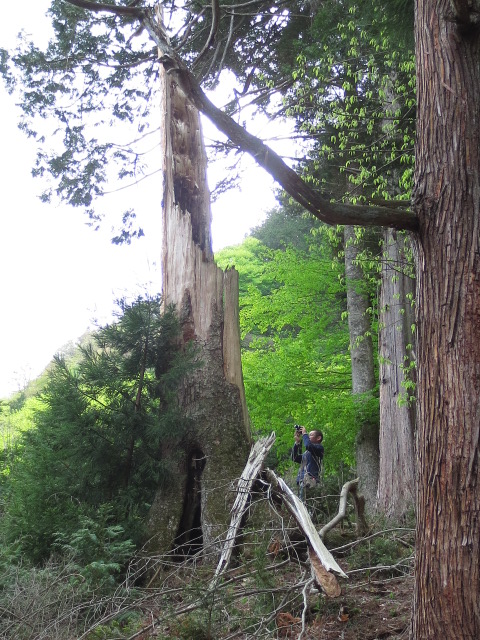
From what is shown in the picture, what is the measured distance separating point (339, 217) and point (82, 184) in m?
10.2

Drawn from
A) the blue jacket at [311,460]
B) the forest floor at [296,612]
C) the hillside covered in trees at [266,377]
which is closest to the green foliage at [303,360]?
the hillside covered in trees at [266,377]

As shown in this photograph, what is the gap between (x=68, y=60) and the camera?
Answer: 12.5 meters

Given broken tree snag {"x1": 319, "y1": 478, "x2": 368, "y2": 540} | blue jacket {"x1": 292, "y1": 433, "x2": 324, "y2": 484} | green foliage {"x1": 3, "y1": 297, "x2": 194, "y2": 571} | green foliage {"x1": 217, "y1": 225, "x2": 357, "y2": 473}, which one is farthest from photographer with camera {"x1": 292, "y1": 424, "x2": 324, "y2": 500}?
green foliage {"x1": 217, "y1": 225, "x2": 357, "y2": 473}

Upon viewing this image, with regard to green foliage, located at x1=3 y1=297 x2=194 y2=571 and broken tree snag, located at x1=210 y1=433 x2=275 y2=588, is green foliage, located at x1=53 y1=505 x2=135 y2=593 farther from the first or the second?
broken tree snag, located at x1=210 y1=433 x2=275 y2=588

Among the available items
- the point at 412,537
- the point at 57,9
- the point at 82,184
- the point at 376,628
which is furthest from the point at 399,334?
the point at 57,9

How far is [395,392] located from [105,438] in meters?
6.18

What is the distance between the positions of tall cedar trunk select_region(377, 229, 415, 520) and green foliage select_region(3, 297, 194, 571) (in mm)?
4867

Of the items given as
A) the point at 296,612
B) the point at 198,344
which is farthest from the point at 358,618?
the point at 198,344

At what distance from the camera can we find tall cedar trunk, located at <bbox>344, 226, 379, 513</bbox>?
44.3ft

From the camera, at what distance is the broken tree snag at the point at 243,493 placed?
633cm

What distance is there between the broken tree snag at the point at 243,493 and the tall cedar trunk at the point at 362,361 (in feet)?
20.3

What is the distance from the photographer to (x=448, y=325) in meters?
3.83

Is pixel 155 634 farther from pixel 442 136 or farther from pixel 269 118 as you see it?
pixel 269 118

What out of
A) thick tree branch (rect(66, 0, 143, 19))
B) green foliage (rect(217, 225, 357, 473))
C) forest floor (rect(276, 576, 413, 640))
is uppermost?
thick tree branch (rect(66, 0, 143, 19))
